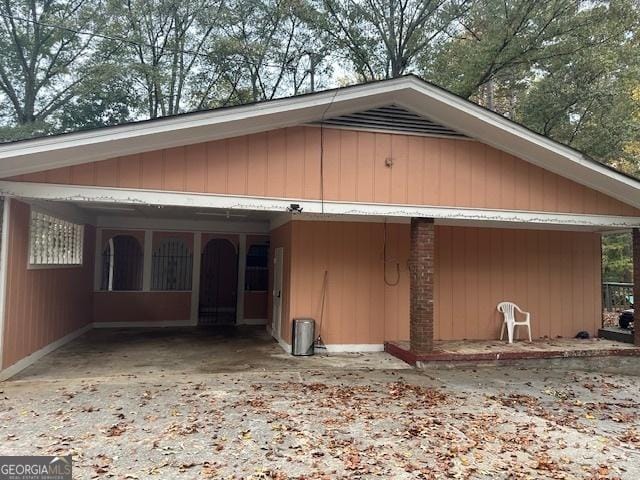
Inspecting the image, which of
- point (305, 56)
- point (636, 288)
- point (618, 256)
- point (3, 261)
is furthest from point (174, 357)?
point (618, 256)

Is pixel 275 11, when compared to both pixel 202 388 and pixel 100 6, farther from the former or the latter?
pixel 202 388

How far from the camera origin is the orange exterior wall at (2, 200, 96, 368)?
5895 mm

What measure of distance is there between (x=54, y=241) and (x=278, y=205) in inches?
163

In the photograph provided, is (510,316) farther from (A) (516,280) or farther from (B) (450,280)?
(B) (450,280)

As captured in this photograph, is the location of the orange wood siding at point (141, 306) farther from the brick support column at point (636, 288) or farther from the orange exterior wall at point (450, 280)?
the brick support column at point (636, 288)

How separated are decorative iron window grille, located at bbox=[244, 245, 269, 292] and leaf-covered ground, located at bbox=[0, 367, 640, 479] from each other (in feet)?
17.6

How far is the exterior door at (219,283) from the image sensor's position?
11852mm

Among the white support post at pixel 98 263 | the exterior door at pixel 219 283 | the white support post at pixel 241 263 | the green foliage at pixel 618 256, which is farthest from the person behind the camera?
the green foliage at pixel 618 256

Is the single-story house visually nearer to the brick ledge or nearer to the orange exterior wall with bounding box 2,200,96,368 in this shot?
the orange exterior wall with bounding box 2,200,96,368

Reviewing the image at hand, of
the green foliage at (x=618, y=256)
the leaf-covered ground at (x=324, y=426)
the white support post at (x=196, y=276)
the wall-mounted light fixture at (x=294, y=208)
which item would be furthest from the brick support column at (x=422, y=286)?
the green foliage at (x=618, y=256)

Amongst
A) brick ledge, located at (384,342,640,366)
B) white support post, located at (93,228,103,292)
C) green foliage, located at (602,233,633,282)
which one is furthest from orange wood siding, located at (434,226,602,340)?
green foliage, located at (602,233,633,282)

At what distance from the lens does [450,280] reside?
857 centimetres

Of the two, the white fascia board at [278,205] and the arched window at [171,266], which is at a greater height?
the white fascia board at [278,205]

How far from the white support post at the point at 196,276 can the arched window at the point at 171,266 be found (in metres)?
0.10
